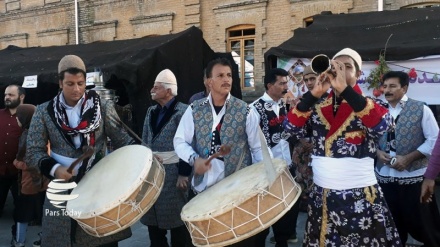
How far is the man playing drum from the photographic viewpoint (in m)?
3.49

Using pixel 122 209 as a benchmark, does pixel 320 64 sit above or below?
above

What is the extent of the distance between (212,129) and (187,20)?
10889mm

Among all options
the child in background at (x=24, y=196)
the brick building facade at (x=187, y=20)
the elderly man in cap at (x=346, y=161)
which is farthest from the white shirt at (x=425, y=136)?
the brick building facade at (x=187, y=20)

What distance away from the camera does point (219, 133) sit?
3.52m

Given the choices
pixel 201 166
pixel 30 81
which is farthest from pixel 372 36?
pixel 30 81

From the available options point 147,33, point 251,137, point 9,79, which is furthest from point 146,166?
point 147,33

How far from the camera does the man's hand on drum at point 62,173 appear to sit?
125 inches

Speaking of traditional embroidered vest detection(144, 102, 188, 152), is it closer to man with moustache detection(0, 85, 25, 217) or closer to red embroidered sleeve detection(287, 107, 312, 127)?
red embroidered sleeve detection(287, 107, 312, 127)

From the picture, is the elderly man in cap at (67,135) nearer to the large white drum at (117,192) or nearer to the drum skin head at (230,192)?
the large white drum at (117,192)

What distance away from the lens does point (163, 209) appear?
4434mm

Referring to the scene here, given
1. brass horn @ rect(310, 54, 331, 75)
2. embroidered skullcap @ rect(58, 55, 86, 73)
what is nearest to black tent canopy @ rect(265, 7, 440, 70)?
brass horn @ rect(310, 54, 331, 75)

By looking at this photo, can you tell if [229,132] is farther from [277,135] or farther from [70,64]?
[277,135]

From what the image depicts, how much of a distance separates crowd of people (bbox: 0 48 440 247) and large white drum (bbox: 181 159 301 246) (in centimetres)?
30

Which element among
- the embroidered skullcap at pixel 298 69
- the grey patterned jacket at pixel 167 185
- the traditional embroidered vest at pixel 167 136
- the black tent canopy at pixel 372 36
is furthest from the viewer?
the embroidered skullcap at pixel 298 69
